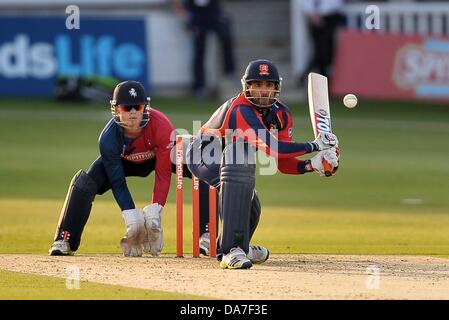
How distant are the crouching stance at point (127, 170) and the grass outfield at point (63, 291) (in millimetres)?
1183

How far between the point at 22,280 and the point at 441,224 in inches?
215

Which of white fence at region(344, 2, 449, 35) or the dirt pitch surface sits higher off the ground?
white fence at region(344, 2, 449, 35)

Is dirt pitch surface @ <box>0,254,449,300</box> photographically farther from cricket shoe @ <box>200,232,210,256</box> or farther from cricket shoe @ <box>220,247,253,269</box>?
cricket shoe @ <box>200,232,210,256</box>

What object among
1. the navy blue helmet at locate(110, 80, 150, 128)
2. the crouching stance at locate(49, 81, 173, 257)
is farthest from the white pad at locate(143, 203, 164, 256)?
the navy blue helmet at locate(110, 80, 150, 128)

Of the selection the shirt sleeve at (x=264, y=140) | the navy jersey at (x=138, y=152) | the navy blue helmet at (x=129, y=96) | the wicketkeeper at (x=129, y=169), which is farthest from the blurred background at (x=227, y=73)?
the shirt sleeve at (x=264, y=140)

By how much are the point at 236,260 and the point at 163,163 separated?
1.29m

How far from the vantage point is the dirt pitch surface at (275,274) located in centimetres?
827

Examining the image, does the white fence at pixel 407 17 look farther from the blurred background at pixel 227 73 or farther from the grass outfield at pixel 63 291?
the grass outfield at pixel 63 291

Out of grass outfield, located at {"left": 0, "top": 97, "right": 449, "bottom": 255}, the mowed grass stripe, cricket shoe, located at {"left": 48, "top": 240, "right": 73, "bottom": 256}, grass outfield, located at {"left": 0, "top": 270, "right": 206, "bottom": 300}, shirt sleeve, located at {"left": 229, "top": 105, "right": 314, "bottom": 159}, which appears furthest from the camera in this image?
grass outfield, located at {"left": 0, "top": 97, "right": 449, "bottom": 255}

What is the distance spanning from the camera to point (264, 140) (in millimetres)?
9211

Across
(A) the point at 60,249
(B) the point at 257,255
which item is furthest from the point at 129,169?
(B) the point at 257,255

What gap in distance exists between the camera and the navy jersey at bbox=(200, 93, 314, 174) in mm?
9219

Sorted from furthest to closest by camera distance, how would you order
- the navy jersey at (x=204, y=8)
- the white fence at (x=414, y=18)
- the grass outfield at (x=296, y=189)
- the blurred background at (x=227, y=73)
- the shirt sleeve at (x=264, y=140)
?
the navy jersey at (x=204, y=8) < the white fence at (x=414, y=18) < the blurred background at (x=227, y=73) < the grass outfield at (x=296, y=189) < the shirt sleeve at (x=264, y=140)

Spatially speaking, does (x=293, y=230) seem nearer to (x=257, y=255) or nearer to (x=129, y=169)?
(x=129, y=169)
